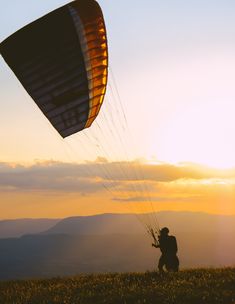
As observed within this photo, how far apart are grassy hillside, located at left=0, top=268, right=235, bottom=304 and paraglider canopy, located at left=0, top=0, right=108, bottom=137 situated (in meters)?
8.04

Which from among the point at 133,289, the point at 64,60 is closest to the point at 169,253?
the point at 133,289

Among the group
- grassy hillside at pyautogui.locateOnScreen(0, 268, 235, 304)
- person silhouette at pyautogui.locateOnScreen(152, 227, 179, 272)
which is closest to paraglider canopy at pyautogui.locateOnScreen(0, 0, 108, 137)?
person silhouette at pyautogui.locateOnScreen(152, 227, 179, 272)

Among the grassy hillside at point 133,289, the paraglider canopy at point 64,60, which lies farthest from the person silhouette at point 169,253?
the paraglider canopy at point 64,60

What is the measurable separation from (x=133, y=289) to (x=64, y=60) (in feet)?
33.5

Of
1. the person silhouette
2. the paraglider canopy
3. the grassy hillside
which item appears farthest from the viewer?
the person silhouette

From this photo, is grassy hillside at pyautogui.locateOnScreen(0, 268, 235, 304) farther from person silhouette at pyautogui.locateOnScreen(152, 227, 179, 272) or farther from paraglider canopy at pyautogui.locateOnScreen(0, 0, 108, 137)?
paraglider canopy at pyautogui.locateOnScreen(0, 0, 108, 137)

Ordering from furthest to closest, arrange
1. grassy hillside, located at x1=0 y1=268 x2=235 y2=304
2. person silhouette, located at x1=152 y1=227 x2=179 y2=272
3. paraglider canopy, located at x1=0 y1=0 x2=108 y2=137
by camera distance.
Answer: person silhouette, located at x1=152 y1=227 x2=179 y2=272 → paraglider canopy, located at x1=0 y1=0 x2=108 y2=137 → grassy hillside, located at x1=0 y1=268 x2=235 y2=304

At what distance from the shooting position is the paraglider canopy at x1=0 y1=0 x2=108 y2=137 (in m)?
18.8

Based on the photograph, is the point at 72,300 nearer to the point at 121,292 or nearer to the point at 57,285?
the point at 121,292

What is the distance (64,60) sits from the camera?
20031 millimetres

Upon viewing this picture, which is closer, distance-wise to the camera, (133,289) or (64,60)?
(133,289)

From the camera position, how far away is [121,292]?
14688mm

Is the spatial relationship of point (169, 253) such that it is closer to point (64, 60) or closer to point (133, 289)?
point (133, 289)

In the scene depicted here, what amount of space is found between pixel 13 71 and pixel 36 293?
9559mm
